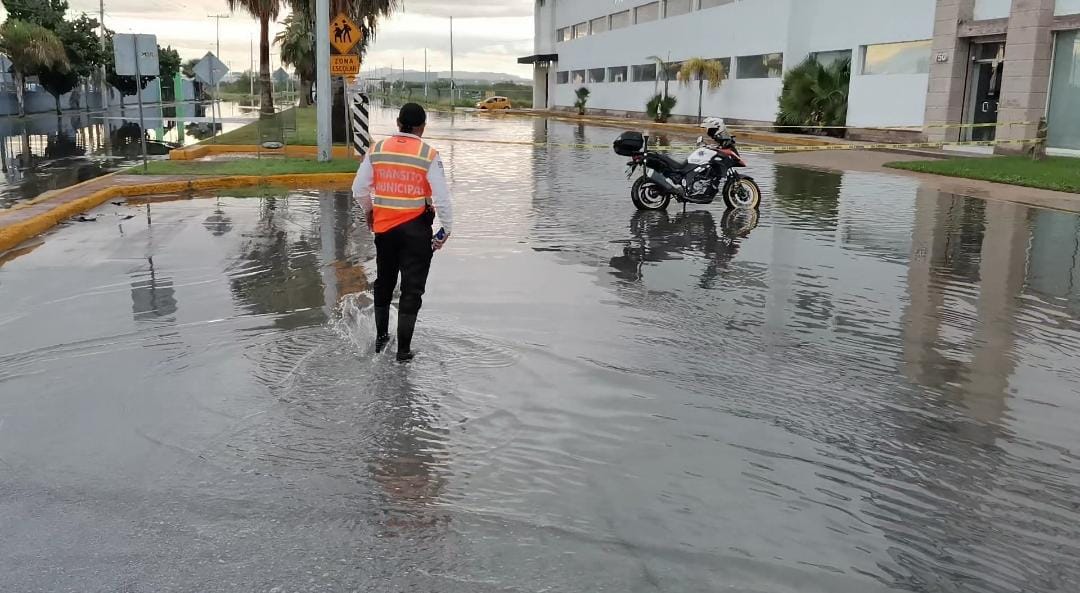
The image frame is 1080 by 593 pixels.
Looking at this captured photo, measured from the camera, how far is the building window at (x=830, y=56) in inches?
1427

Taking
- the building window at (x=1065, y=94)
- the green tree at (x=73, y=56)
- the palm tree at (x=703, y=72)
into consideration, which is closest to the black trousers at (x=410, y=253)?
the building window at (x=1065, y=94)

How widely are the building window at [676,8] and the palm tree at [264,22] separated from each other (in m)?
24.1

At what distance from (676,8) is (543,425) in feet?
171

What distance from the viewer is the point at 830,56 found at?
A: 123 feet

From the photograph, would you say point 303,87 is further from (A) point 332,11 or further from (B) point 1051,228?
(B) point 1051,228

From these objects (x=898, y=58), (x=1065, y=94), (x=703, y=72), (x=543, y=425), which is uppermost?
(x=703, y=72)

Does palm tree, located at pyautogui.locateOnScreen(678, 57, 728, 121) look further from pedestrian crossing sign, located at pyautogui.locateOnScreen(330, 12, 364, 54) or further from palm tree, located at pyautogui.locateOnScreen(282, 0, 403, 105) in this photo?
pedestrian crossing sign, located at pyautogui.locateOnScreen(330, 12, 364, 54)

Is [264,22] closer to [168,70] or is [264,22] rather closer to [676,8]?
[676,8]

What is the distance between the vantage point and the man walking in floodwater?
6445 millimetres

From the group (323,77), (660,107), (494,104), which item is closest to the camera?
(323,77)

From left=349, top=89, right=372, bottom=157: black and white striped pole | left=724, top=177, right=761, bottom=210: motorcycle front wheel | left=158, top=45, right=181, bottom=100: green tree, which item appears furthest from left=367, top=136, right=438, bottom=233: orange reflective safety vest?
left=158, top=45, right=181, bottom=100: green tree

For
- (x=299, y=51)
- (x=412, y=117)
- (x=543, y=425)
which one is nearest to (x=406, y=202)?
(x=412, y=117)

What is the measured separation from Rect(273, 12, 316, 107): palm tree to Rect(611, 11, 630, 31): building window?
69.0 ft

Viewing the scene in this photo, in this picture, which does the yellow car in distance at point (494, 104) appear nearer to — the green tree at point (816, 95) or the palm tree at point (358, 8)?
the green tree at point (816, 95)
